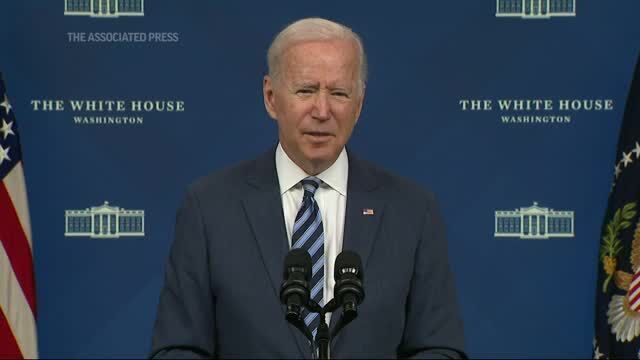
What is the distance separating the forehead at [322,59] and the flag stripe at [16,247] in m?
2.23

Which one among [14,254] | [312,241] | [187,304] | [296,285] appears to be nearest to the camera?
[296,285]

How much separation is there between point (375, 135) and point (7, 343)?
1915 millimetres

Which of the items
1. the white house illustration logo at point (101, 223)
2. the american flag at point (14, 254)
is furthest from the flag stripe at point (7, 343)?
the white house illustration logo at point (101, 223)

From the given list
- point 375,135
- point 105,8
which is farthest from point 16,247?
point 375,135

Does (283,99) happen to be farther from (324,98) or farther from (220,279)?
(220,279)

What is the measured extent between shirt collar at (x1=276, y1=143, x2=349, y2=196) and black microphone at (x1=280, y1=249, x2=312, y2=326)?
0.68 meters

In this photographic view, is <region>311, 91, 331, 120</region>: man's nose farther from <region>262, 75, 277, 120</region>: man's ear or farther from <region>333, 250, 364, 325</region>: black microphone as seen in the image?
<region>333, 250, 364, 325</region>: black microphone

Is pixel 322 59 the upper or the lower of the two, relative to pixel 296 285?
upper

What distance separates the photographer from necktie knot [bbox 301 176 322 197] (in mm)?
2660

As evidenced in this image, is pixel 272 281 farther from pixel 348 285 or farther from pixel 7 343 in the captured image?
pixel 7 343

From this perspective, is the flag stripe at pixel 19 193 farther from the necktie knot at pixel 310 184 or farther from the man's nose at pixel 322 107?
the man's nose at pixel 322 107

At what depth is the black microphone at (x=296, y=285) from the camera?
6.23 feet

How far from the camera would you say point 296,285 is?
193cm

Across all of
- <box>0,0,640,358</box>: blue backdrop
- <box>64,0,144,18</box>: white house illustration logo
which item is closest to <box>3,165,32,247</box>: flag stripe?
<box>0,0,640,358</box>: blue backdrop
